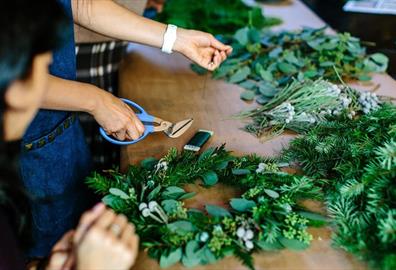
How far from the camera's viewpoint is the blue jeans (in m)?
1.13

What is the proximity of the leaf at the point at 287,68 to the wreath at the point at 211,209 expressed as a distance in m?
0.51

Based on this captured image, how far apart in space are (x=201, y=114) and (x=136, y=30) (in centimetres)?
29

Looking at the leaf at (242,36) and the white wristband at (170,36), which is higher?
the white wristband at (170,36)

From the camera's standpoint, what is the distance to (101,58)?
1.72m

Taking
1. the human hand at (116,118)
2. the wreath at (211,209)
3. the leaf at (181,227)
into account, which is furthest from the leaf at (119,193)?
the human hand at (116,118)

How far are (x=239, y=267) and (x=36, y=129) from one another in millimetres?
619

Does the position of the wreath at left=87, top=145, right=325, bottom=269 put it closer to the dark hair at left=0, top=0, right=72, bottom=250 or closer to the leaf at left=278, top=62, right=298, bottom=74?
the dark hair at left=0, top=0, right=72, bottom=250

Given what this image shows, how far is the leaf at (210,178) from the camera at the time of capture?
37.7 inches

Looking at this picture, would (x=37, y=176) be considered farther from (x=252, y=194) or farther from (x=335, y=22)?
(x=335, y=22)

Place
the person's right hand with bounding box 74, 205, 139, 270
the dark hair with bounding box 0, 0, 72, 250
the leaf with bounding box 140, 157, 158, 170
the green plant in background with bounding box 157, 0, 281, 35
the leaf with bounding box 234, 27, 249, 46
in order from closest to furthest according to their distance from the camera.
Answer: the dark hair with bounding box 0, 0, 72, 250
the person's right hand with bounding box 74, 205, 139, 270
the leaf with bounding box 140, 157, 158, 170
the leaf with bounding box 234, 27, 249, 46
the green plant in background with bounding box 157, 0, 281, 35

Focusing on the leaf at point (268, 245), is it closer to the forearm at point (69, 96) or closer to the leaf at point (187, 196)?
Answer: the leaf at point (187, 196)

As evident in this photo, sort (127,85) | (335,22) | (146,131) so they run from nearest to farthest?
1. (146,131)
2. (127,85)
3. (335,22)

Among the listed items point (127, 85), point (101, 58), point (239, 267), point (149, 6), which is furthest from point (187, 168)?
point (149, 6)

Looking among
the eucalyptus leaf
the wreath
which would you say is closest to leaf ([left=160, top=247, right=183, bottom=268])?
the wreath
